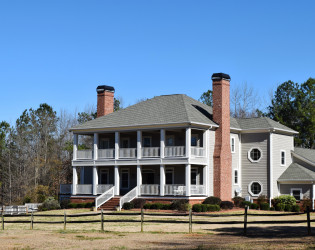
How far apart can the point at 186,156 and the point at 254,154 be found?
7727 millimetres

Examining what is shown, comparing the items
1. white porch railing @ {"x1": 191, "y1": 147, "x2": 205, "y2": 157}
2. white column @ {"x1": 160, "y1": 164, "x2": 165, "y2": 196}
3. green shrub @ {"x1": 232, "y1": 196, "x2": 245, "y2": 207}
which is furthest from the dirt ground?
green shrub @ {"x1": 232, "y1": 196, "x2": 245, "y2": 207}

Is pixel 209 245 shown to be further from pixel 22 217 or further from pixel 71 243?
pixel 22 217

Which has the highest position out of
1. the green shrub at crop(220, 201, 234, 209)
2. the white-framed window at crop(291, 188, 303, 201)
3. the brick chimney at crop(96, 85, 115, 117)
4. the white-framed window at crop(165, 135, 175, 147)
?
the brick chimney at crop(96, 85, 115, 117)

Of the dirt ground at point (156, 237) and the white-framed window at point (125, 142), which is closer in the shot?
the dirt ground at point (156, 237)

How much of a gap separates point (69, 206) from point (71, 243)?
23067 mm

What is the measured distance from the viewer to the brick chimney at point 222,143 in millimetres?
43156

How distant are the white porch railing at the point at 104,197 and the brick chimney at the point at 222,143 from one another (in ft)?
26.0

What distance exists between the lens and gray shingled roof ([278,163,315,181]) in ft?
146

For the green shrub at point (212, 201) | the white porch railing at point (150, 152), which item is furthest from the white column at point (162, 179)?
the green shrub at point (212, 201)

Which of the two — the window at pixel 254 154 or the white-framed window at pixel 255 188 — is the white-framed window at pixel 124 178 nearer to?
the white-framed window at pixel 255 188

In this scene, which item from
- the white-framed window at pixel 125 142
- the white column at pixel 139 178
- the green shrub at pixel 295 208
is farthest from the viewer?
the white-framed window at pixel 125 142

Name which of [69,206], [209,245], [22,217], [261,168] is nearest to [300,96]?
[261,168]

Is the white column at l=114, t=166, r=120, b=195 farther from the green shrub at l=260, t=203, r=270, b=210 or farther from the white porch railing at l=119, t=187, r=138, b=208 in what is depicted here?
the green shrub at l=260, t=203, r=270, b=210

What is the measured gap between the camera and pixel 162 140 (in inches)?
1660
